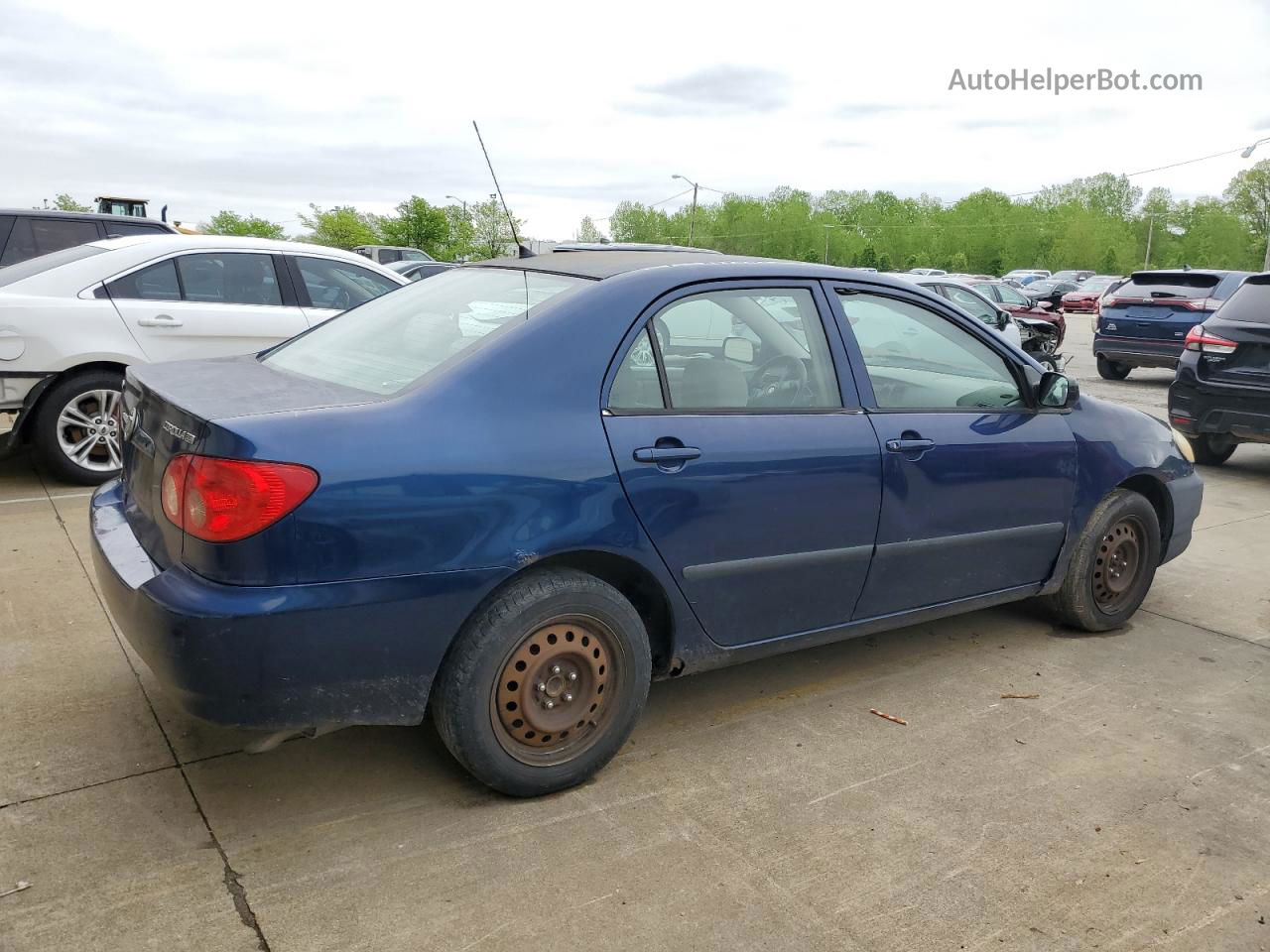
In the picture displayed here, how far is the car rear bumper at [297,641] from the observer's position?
2.60 metres

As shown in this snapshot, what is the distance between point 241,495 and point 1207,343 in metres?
7.90

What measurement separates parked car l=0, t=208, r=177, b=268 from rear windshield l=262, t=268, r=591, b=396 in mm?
6748

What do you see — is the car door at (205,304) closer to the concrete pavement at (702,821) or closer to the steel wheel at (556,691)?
the concrete pavement at (702,821)

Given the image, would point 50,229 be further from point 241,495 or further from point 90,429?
point 241,495

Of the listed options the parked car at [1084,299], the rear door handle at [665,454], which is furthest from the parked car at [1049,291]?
the rear door handle at [665,454]

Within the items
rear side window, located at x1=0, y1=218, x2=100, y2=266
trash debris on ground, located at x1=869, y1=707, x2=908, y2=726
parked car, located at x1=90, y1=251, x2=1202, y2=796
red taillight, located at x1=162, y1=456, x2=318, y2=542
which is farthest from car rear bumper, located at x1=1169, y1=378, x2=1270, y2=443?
rear side window, located at x1=0, y1=218, x2=100, y2=266

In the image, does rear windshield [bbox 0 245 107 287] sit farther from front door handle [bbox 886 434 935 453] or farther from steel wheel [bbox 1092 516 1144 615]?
steel wheel [bbox 1092 516 1144 615]

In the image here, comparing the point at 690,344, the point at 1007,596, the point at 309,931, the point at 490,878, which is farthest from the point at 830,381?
the point at 309,931

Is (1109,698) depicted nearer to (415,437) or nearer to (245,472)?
(415,437)

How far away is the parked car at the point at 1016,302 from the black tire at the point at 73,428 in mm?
17171

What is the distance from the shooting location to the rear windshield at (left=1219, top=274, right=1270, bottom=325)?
8.08 m

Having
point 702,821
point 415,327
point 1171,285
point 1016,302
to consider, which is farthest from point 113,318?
point 1016,302

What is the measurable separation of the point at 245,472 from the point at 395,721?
778 millimetres

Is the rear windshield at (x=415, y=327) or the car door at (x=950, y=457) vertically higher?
the rear windshield at (x=415, y=327)
